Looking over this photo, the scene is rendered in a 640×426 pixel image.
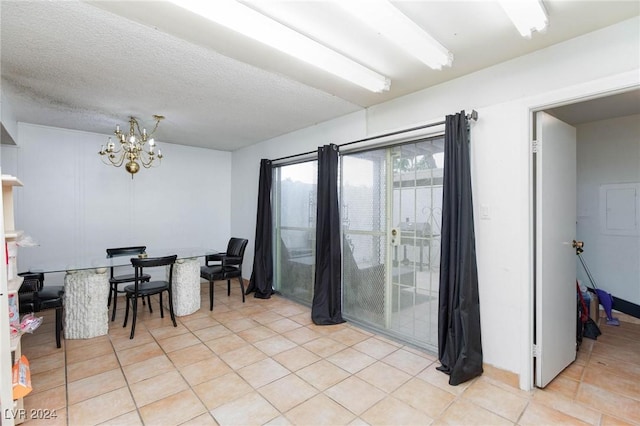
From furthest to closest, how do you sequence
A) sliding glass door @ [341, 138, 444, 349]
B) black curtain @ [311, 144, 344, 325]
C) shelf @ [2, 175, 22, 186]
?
black curtain @ [311, 144, 344, 325]
sliding glass door @ [341, 138, 444, 349]
shelf @ [2, 175, 22, 186]

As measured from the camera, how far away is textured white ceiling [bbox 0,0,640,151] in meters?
1.72

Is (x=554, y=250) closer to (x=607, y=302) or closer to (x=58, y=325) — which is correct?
(x=607, y=302)

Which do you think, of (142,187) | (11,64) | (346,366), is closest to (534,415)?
(346,366)

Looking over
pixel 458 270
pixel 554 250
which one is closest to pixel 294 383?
pixel 458 270

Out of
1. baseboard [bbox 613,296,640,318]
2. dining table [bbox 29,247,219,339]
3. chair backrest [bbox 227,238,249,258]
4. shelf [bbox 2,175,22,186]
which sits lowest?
baseboard [bbox 613,296,640,318]

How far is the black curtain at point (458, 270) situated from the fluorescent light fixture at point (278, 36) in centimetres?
87

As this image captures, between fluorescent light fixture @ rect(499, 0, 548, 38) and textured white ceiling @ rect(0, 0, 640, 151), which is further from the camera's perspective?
textured white ceiling @ rect(0, 0, 640, 151)

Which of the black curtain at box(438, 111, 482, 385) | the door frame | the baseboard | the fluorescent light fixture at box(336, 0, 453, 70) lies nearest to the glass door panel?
the black curtain at box(438, 111, 482, 385)

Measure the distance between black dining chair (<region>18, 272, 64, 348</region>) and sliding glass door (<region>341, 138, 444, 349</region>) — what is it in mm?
2875

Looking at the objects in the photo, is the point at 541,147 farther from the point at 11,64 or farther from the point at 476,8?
the point at 11,64

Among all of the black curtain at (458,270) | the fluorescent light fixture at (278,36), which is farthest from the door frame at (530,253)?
the fluorescent light fixture at (278,36)

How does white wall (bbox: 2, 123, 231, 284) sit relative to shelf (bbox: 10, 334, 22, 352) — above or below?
above

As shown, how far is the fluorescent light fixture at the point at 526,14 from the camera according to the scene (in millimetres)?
1560

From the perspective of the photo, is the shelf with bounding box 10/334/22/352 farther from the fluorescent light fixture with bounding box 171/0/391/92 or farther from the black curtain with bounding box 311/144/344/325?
the black curtain with bounding box 311/144/344/325
